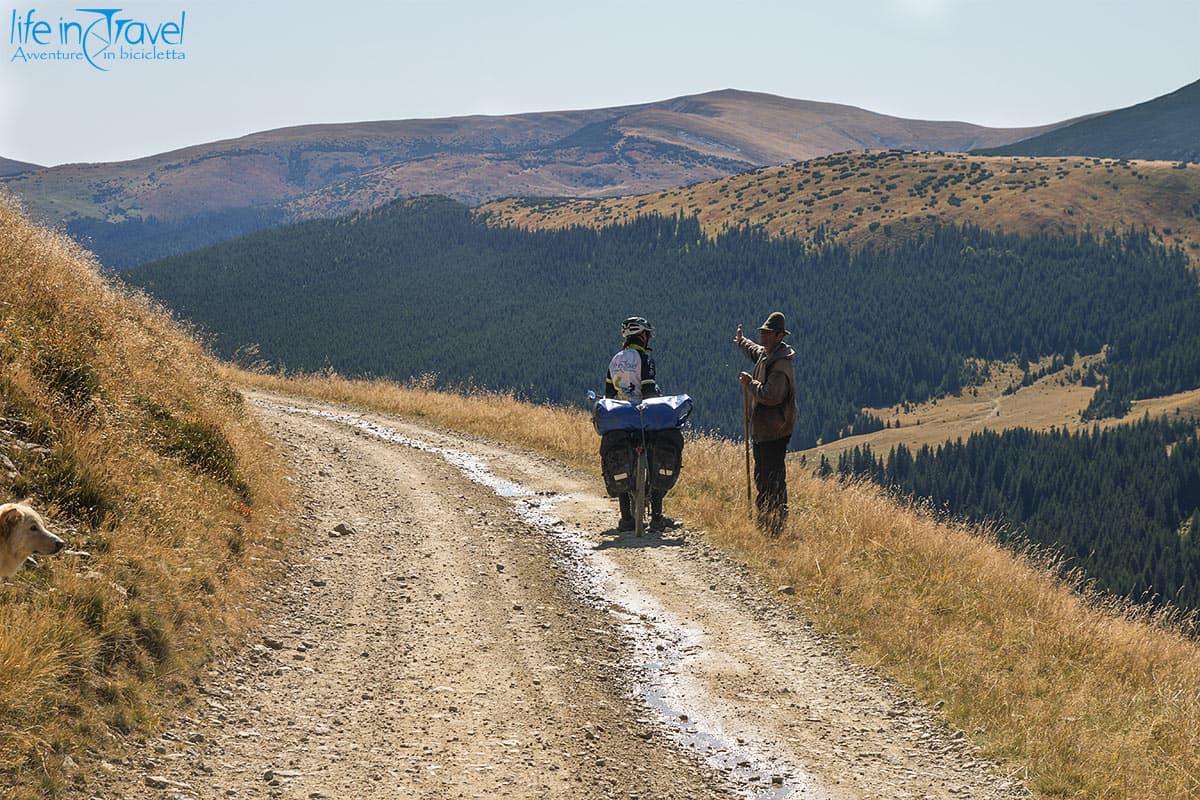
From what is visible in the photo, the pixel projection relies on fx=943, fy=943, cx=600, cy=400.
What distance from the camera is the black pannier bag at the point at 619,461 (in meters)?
12.0

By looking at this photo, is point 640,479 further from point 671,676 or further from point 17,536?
point 17,536

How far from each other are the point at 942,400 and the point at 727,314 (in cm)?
4608

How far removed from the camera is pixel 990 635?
8781 millimetres

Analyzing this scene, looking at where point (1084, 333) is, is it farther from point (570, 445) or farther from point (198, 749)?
point (198, 749)

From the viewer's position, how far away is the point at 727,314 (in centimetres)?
19412

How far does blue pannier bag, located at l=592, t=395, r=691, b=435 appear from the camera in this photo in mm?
11984

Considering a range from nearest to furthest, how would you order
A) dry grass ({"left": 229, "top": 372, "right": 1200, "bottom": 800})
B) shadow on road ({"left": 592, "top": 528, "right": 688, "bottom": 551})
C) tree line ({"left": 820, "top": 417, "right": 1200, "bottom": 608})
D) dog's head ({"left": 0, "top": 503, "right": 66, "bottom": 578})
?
dog's head ({"left": 0, "top": 503, "right": 66, "bottom": 578}), dry grass ({"left": 229, "top": 372, "right": 1200, "bottom": 800}), shadow on road ({"left": 592, "top": 528, "right": 688, "bottom": 551}), tree line ({"left": 820, "top": 417, "right": 1200, "bottom": 608})

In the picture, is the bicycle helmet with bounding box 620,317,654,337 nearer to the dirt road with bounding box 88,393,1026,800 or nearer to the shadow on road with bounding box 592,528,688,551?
the shadow on road with bounding box 592,528,688,551

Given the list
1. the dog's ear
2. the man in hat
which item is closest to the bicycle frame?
the man in hat

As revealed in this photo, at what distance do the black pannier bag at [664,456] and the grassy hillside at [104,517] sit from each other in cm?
460

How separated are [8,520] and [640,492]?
24.4ft

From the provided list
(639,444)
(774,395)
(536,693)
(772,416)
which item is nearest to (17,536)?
(536,693)

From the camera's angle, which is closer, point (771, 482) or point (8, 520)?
point (8, 520)

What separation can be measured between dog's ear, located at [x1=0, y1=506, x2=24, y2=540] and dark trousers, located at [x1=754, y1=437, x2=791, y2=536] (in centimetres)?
828
